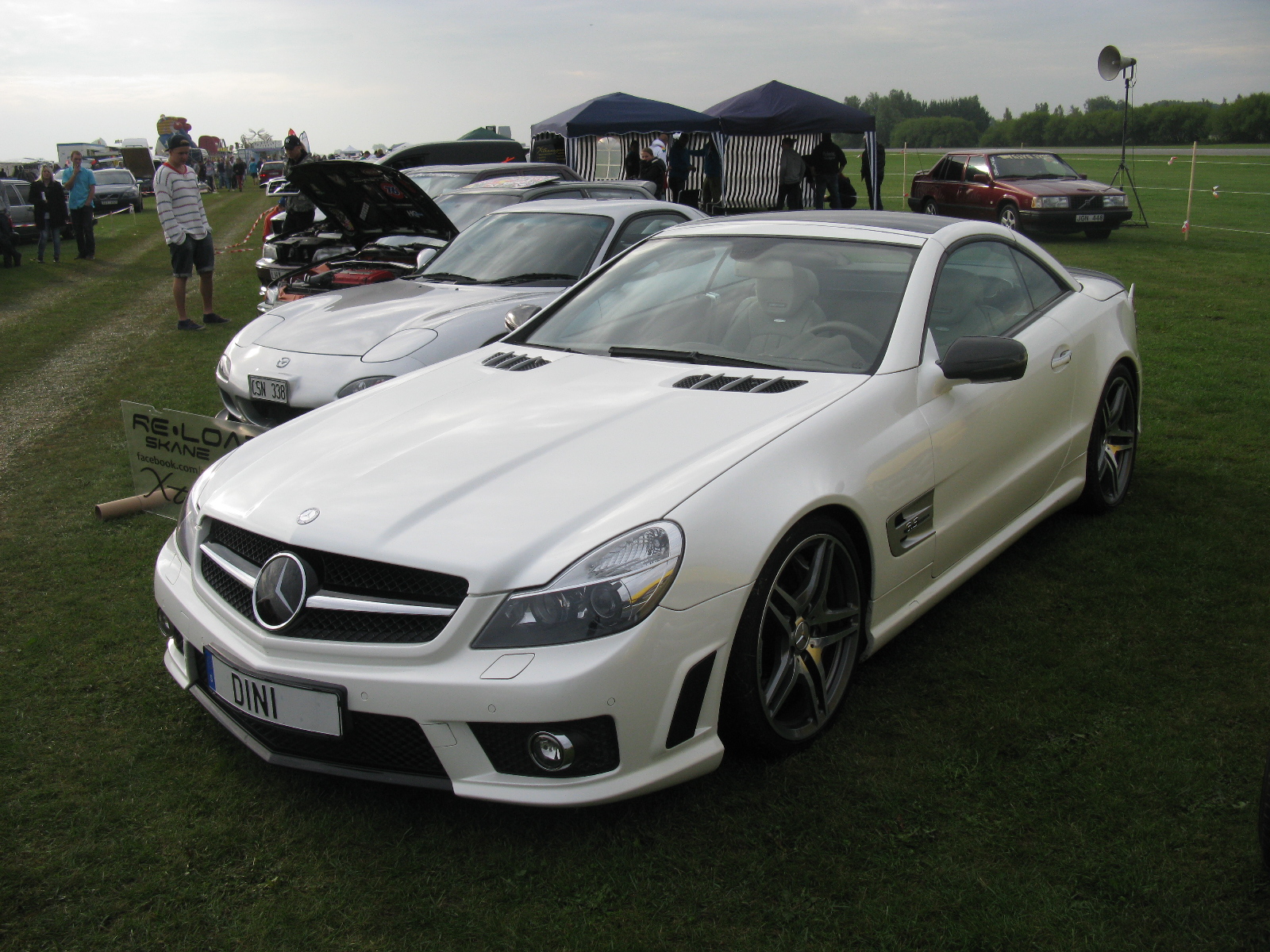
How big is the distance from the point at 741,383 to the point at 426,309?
311cm

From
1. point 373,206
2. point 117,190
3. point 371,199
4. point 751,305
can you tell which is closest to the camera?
point 751,305

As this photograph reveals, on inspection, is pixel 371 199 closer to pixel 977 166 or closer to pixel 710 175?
pixel 710 175

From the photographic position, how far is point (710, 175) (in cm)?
1945

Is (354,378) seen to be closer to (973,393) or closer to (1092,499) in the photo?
(973,393)

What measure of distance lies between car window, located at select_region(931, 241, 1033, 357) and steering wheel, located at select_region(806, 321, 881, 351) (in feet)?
0.82

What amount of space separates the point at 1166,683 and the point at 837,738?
1.10 meters

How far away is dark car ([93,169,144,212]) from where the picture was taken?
3341 centimetres

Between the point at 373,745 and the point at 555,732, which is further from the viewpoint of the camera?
the point at 373,745

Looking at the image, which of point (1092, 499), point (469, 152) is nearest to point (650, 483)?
point (1092, 499)

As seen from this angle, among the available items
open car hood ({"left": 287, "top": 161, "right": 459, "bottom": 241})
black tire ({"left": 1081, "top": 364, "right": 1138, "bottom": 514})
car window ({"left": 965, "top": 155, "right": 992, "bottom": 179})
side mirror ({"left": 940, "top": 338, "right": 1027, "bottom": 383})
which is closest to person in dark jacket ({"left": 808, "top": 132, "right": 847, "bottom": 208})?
car window ({"left": 965, "top": 155, "right": 992, "bottom": 179})

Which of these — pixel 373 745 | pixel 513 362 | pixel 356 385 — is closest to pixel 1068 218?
pixel 356 385

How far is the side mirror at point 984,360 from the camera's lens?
3148mm

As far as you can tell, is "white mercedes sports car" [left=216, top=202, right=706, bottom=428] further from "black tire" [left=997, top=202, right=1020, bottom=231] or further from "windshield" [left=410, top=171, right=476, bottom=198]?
"black tire" [left=997, top=202, right=1020, bottom=231]

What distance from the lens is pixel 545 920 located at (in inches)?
87.8
